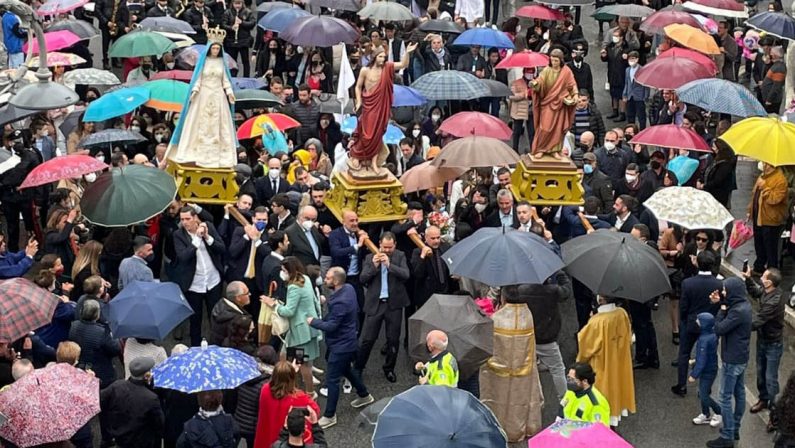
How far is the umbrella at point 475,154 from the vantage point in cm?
1594

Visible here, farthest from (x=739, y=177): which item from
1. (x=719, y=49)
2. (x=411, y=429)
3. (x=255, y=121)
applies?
(x=411, y=429)

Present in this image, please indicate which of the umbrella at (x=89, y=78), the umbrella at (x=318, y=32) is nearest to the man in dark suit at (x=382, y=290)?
the umbrella at (x=89, y=78)

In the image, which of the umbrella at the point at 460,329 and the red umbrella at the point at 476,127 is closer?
the umbrella at the point at 460,329

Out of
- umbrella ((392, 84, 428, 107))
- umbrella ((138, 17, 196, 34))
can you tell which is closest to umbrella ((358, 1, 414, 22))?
umbrella ((138, 17, 196, 34))

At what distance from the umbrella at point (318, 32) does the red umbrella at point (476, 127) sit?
4.29 meters

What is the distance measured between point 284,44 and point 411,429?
15.5m

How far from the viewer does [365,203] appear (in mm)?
16250

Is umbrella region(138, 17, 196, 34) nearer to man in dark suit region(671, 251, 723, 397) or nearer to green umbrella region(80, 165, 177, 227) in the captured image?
green umbrella region(80, 165, 177, 227)

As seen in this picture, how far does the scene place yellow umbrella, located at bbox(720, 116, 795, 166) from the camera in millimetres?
15516

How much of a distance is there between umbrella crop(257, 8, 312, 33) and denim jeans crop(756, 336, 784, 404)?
11983 mm

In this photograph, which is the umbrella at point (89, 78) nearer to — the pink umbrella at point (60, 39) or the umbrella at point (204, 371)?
the pink umbrella at point (60, 39)

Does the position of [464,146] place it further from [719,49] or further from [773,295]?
[719,49]

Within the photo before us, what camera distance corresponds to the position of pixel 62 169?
49.8 ft

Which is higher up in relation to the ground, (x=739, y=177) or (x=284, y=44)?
(x=284, y=44)
